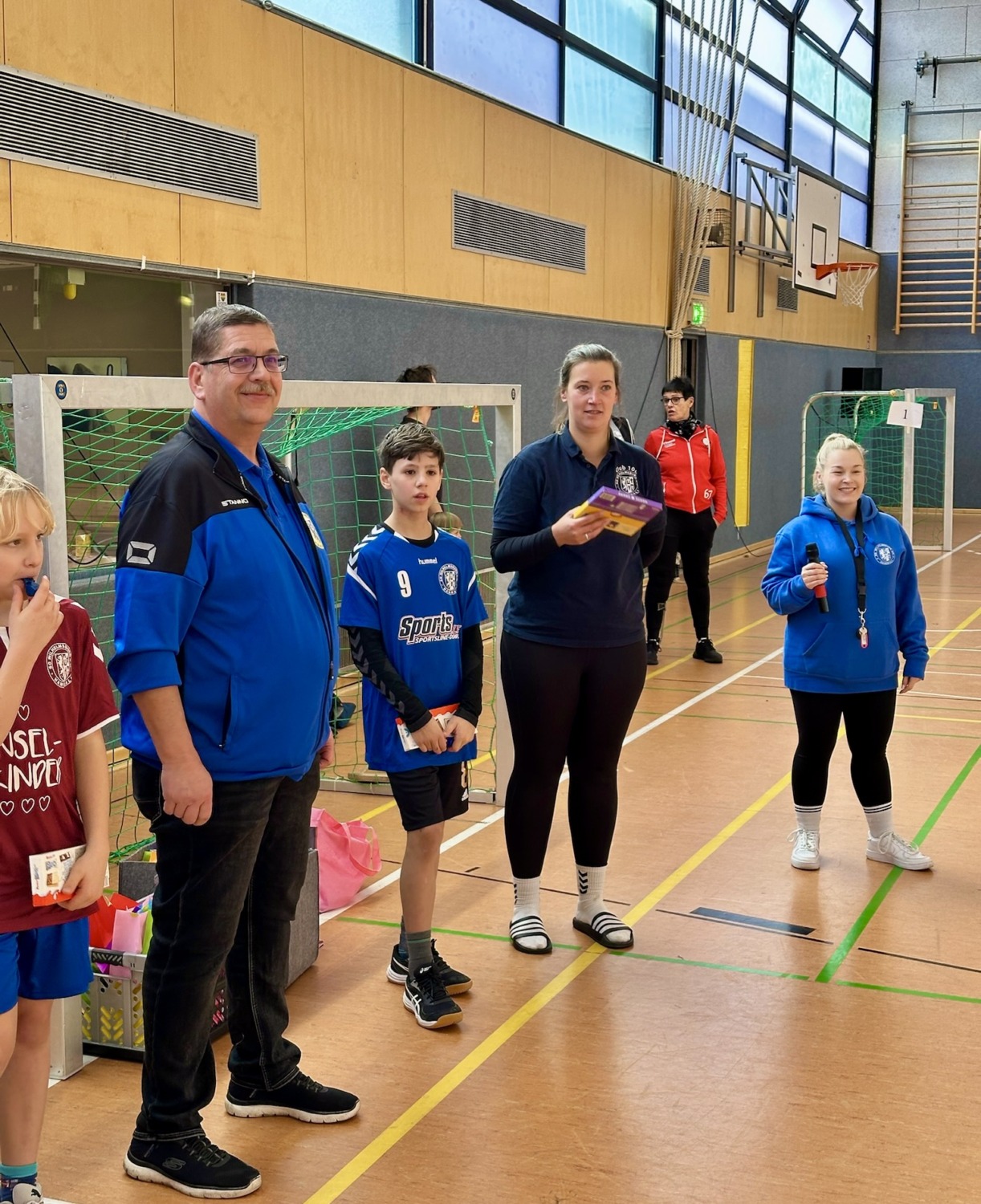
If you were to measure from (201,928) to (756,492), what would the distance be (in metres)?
12.9

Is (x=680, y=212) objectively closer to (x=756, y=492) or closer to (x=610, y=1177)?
(x=756, y=492)

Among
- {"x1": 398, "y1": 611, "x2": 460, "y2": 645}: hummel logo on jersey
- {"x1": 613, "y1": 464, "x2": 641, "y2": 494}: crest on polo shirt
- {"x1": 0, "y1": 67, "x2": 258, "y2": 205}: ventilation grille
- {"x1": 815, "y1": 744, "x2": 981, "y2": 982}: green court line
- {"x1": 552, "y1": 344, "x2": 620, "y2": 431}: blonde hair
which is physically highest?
{"x1": 0, "y1": 67, "x2": 258, "y2": 205}: ventilation grille

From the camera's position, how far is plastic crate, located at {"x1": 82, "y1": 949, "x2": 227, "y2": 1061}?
3256mm

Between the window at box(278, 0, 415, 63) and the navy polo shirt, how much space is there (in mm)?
4325

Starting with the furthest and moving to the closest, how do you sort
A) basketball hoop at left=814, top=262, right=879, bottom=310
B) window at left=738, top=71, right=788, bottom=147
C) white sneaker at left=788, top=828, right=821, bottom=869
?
1. basketball hoop at left=814, top=262, right=879, bottom=310
2. window at left=738, top=71, right=788, bottom=147
3. white sneaker at left=788, top=828, right=821, bottom=869

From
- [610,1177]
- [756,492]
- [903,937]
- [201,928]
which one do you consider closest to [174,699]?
[201,928]

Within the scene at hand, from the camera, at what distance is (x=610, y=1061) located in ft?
10.5

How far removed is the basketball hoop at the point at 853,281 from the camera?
58.1ft

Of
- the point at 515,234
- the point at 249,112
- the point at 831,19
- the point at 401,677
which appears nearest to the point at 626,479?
the point at 401,677

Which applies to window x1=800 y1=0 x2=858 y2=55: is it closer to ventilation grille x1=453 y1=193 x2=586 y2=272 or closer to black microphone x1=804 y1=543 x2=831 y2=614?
ventilation grille x1=453 y1=193 x2=586 y2=272

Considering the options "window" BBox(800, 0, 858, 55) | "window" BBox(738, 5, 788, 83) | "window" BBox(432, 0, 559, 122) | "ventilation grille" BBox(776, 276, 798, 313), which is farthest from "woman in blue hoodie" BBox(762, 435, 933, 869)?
"window" BBox(800, 0, 858, 55)

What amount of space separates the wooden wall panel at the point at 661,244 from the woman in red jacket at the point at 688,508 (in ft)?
12.3

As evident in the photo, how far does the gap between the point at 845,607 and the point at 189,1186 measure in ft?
8.90

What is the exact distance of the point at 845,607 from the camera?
173 inches
